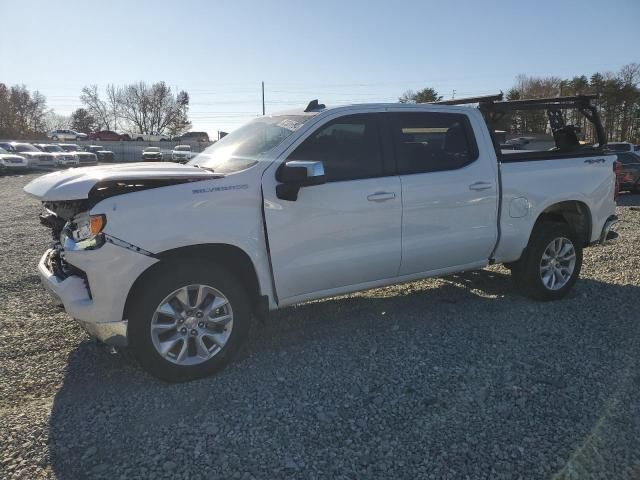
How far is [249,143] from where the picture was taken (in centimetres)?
445

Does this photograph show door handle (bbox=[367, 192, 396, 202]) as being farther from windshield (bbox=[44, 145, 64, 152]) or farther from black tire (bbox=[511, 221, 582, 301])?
windshield (bbox=[44, 145, 64, 152])

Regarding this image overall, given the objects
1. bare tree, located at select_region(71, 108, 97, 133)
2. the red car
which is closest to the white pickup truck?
the red car

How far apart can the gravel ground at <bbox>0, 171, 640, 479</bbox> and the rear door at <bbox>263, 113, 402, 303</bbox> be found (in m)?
0.65

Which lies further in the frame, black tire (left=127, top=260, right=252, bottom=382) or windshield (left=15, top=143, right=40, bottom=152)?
windshield (left=15, top=143, right=40, bottom=152)

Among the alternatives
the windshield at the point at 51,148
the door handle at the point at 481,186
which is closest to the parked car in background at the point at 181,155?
the door handle at the point at 481,186

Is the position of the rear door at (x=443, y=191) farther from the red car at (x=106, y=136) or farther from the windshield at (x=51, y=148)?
the red car at (x=106, y=136)

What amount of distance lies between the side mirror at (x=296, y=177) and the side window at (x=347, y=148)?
9.7 inches

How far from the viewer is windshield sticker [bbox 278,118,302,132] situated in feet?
13.8

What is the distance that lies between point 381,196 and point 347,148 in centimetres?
48

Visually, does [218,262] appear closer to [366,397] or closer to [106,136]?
[366,397]

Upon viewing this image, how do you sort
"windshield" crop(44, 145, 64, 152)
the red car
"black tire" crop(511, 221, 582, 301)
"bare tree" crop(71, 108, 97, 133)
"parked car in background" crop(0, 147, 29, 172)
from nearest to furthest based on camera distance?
1. "black tire" crop(511, 221, 582, 301)
2. "parked car in background" crop(0, 147, 29, 172)
3. "windshield" crop(44, 145, 64, 152)
4. the red car
5. "bare tree" crop(71, 108, 97, 133)

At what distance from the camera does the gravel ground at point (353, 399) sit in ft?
9.18

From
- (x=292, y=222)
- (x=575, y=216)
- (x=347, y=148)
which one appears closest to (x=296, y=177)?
(x=292, y=222)

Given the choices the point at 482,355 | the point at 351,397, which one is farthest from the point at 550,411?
the point at 351,397
